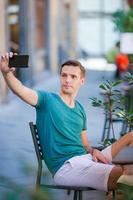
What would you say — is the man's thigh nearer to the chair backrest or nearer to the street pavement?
the chair backrest

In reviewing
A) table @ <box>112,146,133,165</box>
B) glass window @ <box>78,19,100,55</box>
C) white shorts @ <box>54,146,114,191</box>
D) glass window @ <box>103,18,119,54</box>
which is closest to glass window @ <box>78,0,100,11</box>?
glass window @ <box>78,19,100,55</box>

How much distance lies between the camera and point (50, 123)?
4.04m

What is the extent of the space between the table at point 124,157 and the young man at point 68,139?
13 centimetres

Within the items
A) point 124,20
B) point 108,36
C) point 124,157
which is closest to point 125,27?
point 124,20

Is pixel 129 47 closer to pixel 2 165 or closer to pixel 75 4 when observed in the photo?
pixel 2 165

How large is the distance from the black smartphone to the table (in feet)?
2.88

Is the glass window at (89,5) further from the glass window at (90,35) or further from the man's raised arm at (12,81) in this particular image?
the man's raised arm at (12,81)

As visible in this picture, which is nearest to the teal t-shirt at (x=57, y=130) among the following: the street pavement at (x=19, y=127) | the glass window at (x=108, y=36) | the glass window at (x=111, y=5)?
the street pavement at (x=19, y=127)

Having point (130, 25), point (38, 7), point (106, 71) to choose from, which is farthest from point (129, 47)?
point (106, 71)

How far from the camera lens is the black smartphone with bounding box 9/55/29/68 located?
371cm

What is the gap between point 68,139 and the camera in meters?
4.03

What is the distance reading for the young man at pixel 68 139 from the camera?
3.82 metres

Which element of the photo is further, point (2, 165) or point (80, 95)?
point (80, 95)

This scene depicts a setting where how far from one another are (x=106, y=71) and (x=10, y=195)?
2196cm
